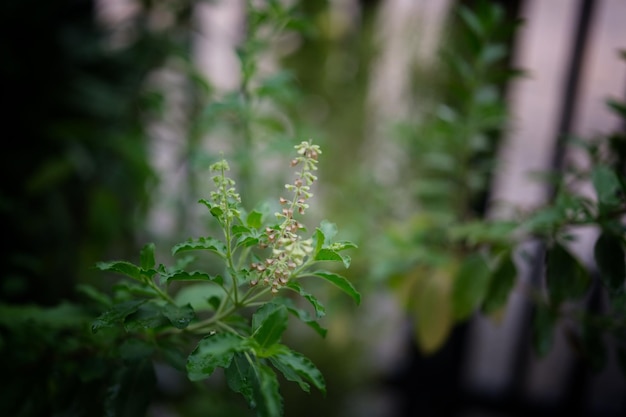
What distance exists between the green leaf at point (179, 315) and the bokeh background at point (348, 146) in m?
0.47

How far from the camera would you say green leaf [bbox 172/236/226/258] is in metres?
0.51

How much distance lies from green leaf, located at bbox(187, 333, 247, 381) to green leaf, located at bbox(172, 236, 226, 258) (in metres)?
0.09

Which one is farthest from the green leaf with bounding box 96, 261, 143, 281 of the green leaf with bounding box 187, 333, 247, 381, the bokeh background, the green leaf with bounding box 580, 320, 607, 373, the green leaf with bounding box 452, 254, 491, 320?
the green leaf with bounding box 580, 320, 607, 373

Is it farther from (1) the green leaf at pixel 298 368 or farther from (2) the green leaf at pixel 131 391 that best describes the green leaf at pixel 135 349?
(1) the green leaf at pixel 298 368

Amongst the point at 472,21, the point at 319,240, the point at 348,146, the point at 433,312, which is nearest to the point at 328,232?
the point at 319,240

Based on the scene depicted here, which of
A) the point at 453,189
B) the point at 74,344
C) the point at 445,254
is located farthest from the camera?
the point at 453,189

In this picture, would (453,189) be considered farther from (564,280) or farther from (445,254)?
(564,280)

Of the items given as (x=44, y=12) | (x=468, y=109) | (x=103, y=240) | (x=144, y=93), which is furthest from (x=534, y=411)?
(x=44, y=12)

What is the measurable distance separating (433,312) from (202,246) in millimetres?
596

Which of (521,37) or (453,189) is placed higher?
(521,37)

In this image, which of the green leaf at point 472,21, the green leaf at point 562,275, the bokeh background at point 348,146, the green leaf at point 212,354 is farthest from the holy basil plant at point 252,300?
the green leaf at point 472,21

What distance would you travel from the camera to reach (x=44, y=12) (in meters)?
1.38

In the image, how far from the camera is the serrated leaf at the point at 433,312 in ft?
3.10

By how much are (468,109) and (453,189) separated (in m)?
0.28
